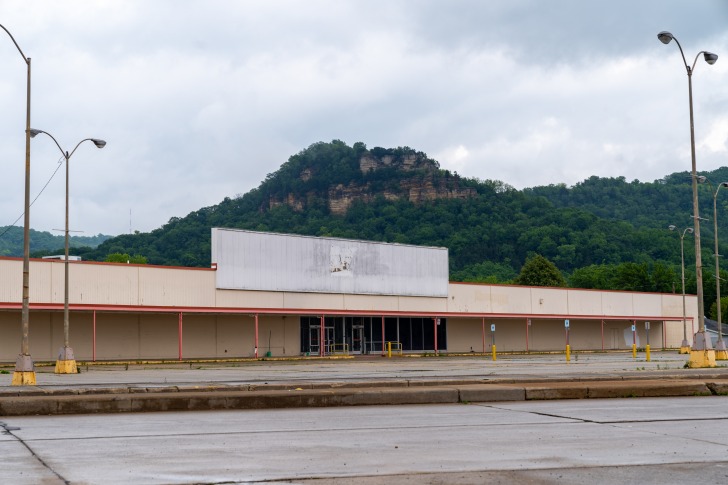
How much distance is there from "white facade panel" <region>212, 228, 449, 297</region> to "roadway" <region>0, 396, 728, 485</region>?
42.4 m

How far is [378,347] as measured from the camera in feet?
223

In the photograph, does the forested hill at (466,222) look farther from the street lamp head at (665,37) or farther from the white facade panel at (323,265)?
the street lamp head at (665,37)

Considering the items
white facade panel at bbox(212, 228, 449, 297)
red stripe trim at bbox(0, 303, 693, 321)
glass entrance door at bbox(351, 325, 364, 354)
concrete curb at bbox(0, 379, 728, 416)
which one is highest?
white facade panel at bbox(212, 228, 449, 297)

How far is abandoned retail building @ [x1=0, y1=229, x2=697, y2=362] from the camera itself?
5116cm

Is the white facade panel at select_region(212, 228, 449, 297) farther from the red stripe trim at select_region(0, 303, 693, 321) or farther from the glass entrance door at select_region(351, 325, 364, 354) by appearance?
the glass entrance door at select_region(351, 325, 364, 354)

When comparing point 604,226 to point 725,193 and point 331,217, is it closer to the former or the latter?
→ point 725,193

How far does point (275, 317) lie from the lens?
62.0m

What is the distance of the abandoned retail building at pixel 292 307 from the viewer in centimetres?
5116

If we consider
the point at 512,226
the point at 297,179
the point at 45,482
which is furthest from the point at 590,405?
the point at 297,179

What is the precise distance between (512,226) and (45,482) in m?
129

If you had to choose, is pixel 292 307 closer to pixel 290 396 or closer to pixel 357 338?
pixel 357 338

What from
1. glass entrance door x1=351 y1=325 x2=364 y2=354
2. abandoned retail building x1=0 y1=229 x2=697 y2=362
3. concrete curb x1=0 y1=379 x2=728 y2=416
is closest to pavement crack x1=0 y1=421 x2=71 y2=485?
concrete curb x1=0 y1=379 x2=728 y2=416

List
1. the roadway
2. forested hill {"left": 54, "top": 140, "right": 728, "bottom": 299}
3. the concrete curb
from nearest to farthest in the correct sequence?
the roadway < the concrete curb < forested hill {"left": 54, "top": 140, "right": 728, "bottom": 299}

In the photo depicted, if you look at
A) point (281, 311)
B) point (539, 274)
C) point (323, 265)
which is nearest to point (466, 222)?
point (539, 274)
